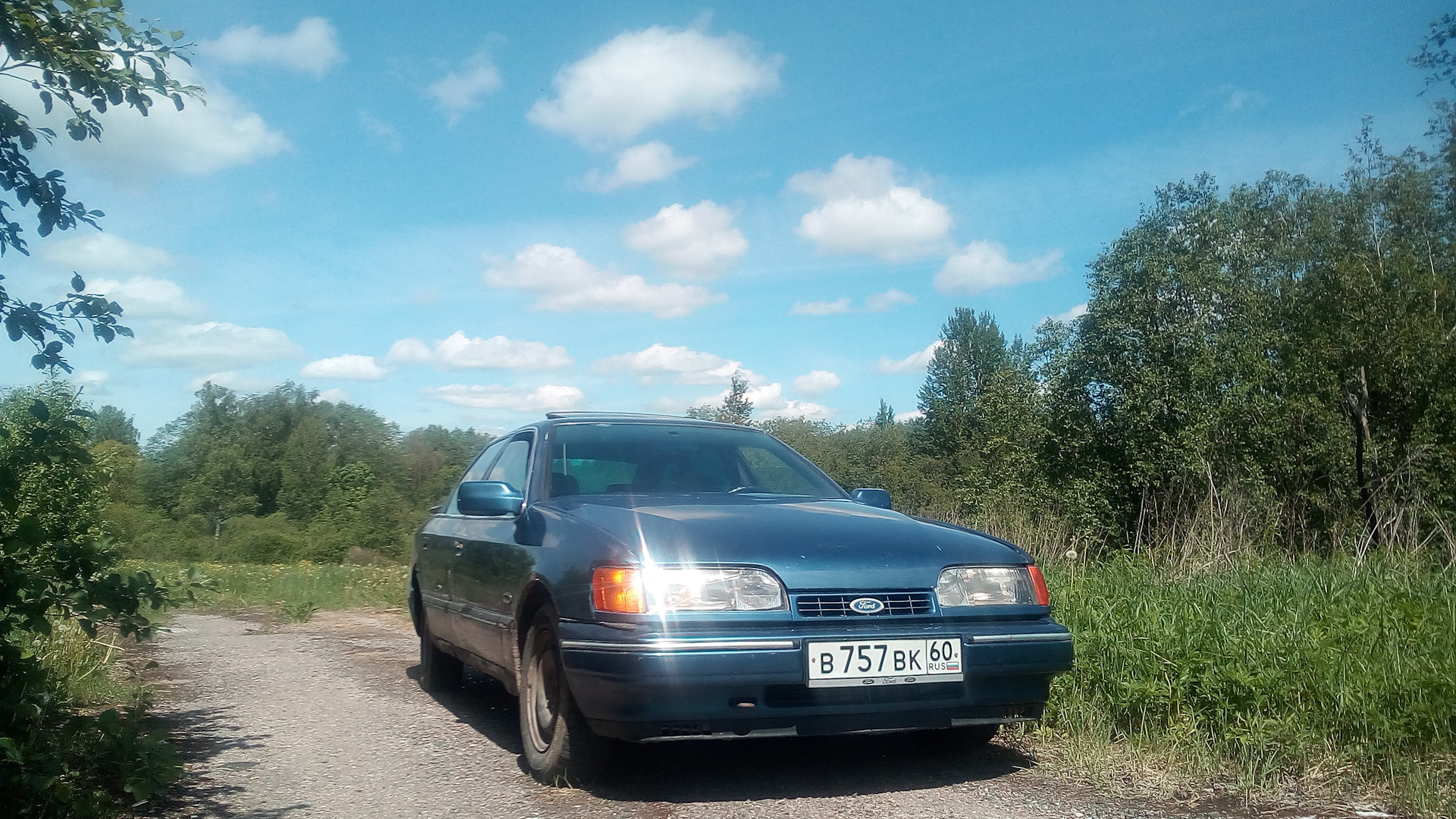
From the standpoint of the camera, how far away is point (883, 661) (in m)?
3.58

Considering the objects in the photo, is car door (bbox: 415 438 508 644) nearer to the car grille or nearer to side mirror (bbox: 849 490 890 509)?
side mirror (bbox: 849 490 890 509)

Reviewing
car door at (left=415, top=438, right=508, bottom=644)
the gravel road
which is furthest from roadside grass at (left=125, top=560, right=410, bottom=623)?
the gravel road

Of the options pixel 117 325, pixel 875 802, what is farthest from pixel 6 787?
pixel 875 802

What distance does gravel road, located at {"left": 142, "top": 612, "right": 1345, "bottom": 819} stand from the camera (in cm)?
365

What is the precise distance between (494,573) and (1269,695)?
10.7 ft

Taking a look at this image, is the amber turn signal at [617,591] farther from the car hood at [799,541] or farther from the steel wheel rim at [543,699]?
the steel wheel rim at [543,699]

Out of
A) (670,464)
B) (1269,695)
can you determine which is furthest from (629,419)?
(1269,695)

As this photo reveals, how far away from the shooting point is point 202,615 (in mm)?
12945

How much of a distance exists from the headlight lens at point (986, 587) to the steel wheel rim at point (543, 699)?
1483 millimetres

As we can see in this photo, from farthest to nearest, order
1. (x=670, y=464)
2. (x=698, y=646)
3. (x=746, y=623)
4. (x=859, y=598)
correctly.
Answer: (x=670, y=464), (x=859, y=598), (x=746, y=623), (x=698, y=646)

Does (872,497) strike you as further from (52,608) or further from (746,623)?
(52,608)

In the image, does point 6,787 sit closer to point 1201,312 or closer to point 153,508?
point 1201,312

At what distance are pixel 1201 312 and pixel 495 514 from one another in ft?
119

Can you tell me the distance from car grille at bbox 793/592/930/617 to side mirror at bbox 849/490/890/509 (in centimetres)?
133
